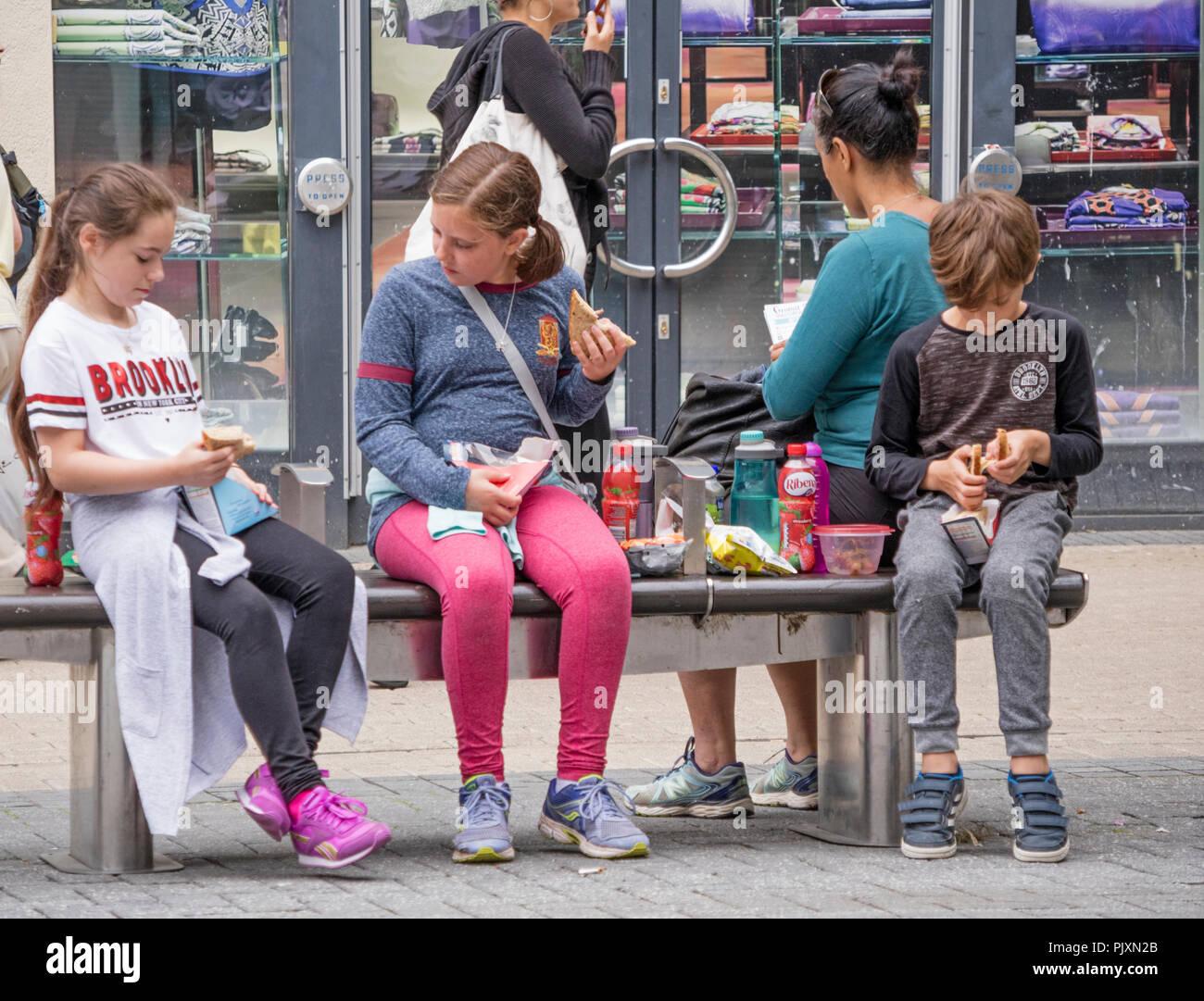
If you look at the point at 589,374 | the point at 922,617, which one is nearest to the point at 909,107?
the point at 589,374

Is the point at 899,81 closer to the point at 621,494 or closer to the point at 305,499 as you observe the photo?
the point at 621,494

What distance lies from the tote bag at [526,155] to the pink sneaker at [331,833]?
172 cm

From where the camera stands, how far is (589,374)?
13.6 feet

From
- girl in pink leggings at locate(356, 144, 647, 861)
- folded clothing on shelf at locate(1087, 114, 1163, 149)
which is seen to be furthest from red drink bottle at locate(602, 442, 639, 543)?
folded clothing on shelf at locate(1087, 114, 1163, 149)

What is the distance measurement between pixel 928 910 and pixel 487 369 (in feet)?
5.11

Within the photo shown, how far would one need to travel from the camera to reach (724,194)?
7.98m

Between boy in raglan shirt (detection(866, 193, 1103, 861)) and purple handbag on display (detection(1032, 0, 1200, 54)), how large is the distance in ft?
14.9

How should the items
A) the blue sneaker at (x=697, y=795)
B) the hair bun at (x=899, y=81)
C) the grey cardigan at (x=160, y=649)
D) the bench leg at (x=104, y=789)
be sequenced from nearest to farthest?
the grey cardigan at (x=160, y=649) < the bench leg at (x=104, y=789) < the hair bun at (x=899, y=81) < the blue sneaker at (x=697, y=795)

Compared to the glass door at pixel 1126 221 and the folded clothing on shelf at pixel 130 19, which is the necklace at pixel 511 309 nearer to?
the folded clothing on shelf at pixel 130 19

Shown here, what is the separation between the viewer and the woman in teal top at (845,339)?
13.7 ft

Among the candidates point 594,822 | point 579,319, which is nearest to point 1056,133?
point 579,319

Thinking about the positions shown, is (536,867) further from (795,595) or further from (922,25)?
(922,25)

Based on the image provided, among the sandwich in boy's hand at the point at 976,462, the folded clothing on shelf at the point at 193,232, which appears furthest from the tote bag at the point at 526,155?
the folded clothing on shelf at the point at 193,232

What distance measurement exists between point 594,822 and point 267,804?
0.69 meters
